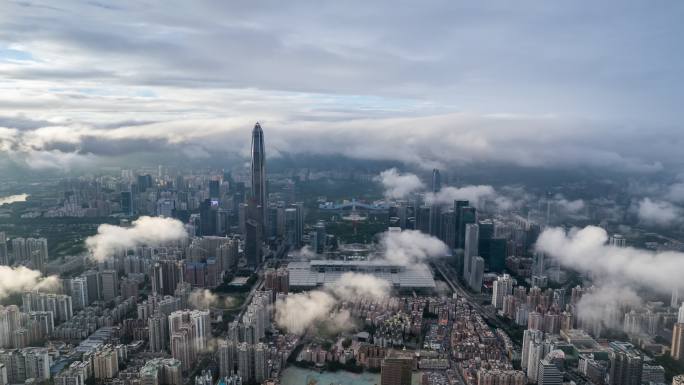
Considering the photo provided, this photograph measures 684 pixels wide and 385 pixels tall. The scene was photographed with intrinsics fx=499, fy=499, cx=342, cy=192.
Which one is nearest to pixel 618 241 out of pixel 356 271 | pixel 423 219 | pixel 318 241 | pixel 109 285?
pixel 423 219

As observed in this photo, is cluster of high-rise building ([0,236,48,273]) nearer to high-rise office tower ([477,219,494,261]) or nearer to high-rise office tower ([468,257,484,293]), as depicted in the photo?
high-rise office tower ([468,257,484,293])

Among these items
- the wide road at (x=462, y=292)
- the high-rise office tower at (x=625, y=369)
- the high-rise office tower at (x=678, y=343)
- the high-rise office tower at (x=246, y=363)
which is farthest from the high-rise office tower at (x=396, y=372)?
the high-rise office tower at (x=678, y=343)

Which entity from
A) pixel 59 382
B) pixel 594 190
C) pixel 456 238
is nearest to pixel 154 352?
pixel 59 382

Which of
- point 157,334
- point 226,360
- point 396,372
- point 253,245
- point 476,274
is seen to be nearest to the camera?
point 396,372

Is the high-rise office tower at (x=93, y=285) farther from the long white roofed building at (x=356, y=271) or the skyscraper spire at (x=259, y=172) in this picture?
the skyscraper spire at (x=259, y=172)

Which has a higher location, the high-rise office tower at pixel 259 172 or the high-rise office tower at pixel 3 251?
the high-rise office tower at pixel 259 172

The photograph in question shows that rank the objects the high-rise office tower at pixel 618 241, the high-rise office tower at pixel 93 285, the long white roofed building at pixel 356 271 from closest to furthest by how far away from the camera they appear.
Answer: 1. the high-rise office tower at pixel 93 285
2. the long white roofed building at pixel 356 271
3. the high-rise office tower at pixel 618 241

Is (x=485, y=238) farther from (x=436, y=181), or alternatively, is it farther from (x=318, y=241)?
(x=318, y=241)
